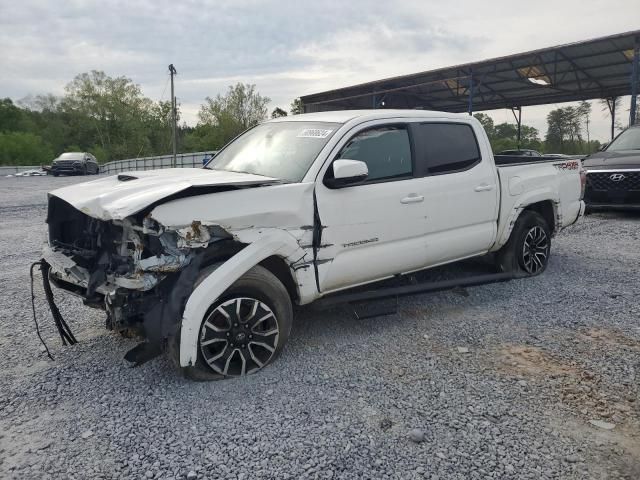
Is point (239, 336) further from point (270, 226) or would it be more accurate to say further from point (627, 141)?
point (627, 141)

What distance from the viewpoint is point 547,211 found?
18.6 feet

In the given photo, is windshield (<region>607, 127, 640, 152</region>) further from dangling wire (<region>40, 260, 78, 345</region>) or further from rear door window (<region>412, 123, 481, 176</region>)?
dangling wire (<region>40, 260, 78, 345</region>)

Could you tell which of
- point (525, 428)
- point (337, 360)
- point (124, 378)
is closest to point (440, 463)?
point (525, 428)

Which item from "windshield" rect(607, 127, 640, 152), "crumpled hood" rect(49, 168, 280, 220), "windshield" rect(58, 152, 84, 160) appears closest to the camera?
"crumpled hood" rect(49, 168, 280, 220)

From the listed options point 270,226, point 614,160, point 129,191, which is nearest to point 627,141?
point 614,160

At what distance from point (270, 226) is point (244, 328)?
27.7 inches

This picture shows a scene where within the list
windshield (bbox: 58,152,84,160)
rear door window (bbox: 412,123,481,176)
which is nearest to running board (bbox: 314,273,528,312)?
rear door window (bbox: 412,123,481,176)

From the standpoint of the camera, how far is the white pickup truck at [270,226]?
3014 millimetres

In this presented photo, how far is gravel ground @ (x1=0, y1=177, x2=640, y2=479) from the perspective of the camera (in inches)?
94.7

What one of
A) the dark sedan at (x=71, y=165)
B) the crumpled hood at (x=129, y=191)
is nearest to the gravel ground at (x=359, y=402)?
the crumpled hood at (x=129, y=191)

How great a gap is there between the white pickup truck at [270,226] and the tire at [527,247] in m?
0.35

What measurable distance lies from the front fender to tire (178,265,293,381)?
70 mm

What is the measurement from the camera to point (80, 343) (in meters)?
3.85

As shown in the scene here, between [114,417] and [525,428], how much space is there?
2.33 m
